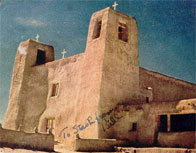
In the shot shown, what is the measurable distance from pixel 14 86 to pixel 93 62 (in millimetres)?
7696

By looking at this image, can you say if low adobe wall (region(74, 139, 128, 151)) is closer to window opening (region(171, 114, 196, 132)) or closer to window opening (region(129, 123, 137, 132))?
window opening (region(129, 123, 137, 132))

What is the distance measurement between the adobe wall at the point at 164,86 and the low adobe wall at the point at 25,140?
25.1ft

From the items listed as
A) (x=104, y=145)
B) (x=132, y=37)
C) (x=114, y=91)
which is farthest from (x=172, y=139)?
(x=132, y=37)

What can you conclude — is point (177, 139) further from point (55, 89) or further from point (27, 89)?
point (27, 89)

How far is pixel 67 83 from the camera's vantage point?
18.5 metres

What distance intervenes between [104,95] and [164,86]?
19.8 ft

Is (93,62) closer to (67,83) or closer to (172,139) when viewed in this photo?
(67,83)

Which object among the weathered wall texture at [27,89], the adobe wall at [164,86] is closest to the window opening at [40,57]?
the weathered wall texture at [27,89]

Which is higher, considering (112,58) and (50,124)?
(112,58)

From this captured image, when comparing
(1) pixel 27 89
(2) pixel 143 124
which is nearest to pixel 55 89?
(1) pixel 27 89

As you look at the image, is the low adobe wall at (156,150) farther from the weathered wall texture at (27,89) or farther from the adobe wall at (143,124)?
the weathered wall texture at (27,89)

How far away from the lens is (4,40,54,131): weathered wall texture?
20078 millimetres

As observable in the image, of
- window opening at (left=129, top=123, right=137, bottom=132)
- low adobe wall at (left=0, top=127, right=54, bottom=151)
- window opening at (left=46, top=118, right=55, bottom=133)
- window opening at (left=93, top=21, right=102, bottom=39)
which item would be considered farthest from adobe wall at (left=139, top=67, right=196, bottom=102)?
low adobe wall at (left=0, top=127, right=54, bottom=151)

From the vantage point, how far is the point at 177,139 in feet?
44.9
